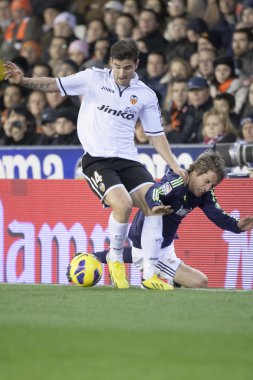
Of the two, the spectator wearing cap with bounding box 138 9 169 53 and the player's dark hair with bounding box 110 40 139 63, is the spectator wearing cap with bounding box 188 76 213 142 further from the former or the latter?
the player's dark hair with bounding box 110 40 139 63

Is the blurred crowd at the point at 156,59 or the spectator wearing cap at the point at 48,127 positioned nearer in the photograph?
the blurred crowd at the point at 156,59

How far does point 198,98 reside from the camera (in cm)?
1507

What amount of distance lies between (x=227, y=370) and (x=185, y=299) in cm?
331

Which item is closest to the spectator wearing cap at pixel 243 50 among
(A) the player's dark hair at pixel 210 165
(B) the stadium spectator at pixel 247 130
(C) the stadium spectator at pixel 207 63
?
(C) the stadium spectator at pixel 207 63

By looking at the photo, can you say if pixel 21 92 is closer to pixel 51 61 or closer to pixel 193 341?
pixel 51 61

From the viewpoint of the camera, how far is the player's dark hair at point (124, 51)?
10086mm

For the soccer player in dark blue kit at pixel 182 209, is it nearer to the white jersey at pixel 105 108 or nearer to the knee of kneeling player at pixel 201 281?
the knee of kneeling player at pixel 201 281

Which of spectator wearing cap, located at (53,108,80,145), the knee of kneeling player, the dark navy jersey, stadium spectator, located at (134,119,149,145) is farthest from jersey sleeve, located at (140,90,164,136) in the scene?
spectator wearing cap, located at (53,108,80,145)

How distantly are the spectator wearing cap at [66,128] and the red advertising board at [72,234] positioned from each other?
2.86 meters

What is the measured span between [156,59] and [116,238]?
251 inches

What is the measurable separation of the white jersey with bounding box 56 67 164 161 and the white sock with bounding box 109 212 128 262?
2.16 ft

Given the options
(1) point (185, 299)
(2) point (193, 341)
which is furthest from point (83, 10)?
(2) point (193, 341)

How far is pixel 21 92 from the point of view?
1827 cm

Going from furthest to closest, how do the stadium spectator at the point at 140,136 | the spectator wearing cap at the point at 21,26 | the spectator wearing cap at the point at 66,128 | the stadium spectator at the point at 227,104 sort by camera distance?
1. the spectator wearing cap at the point at 21,26
2. the spectator wearing cap at the point at 66,128
3. the stadium spectator at the point at 140,136
4. the stadium spectator at the point at 227,104
